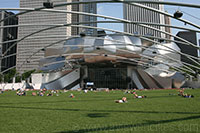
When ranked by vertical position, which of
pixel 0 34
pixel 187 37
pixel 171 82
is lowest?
pixel 171 82

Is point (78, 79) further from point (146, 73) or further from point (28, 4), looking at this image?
point (28, 4)

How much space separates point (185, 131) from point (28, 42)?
109 meters

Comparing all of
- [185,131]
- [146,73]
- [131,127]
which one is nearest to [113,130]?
[131,127]

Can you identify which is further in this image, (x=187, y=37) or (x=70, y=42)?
(x=187, y=37)

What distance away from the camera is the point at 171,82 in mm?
40375

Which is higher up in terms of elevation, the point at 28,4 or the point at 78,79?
the point at 28,4

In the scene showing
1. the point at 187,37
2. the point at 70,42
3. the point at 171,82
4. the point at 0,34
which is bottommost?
the point at 171,82

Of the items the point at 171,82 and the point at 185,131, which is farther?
the point at 171,82

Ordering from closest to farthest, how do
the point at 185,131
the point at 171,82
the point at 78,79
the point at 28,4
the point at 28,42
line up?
the point at 185,131 < the point at 171,82 < the point at 78,79 < the point at 28,4 < the point at 28,42

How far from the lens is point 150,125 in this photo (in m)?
4.38

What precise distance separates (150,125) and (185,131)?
0.82 m

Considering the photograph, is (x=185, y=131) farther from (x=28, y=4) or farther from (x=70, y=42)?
(x=28, y=4)

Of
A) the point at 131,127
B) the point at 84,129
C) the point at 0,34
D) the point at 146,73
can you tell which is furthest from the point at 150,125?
the point at 0,34

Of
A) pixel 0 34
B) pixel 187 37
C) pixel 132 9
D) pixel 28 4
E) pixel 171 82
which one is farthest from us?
pixel 187 37
